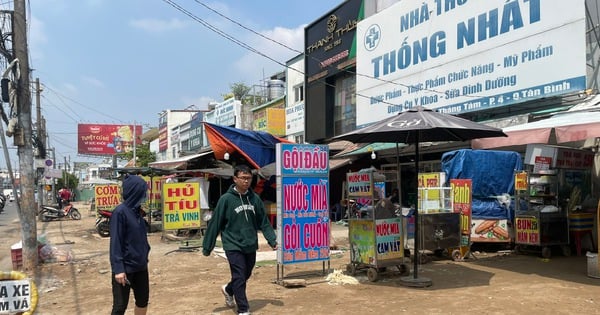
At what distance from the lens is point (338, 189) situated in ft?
69.5

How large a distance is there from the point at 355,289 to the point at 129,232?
370 cm

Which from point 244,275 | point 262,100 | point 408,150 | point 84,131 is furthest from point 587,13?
point 84,131

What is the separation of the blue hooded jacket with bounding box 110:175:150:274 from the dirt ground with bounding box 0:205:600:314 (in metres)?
1.89

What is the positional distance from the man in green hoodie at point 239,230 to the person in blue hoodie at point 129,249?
1124mm

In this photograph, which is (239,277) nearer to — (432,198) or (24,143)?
(432,198)

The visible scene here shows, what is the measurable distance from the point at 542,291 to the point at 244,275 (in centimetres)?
408

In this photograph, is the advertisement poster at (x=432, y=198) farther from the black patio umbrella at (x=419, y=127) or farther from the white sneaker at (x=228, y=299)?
the white sneaker at (x=228, y=299)

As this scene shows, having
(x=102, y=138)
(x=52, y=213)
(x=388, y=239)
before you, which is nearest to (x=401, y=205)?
(x=388, y=239)

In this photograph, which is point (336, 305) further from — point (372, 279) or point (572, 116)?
point (572, 116)

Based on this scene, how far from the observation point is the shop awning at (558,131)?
7035mm

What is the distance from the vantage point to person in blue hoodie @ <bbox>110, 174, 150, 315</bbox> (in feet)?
14.1

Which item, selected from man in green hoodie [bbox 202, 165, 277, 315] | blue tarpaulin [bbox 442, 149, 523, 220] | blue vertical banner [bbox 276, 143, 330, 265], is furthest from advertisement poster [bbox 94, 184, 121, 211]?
man in green hoodie [bbox 202, 165, 277, 315]

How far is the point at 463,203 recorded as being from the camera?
388 inches

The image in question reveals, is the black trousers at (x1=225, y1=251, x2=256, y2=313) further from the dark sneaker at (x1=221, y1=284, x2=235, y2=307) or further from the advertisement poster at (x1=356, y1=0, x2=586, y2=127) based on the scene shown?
the advertisement poster at (x1=356, y1=0, x2=586, y2=127)
